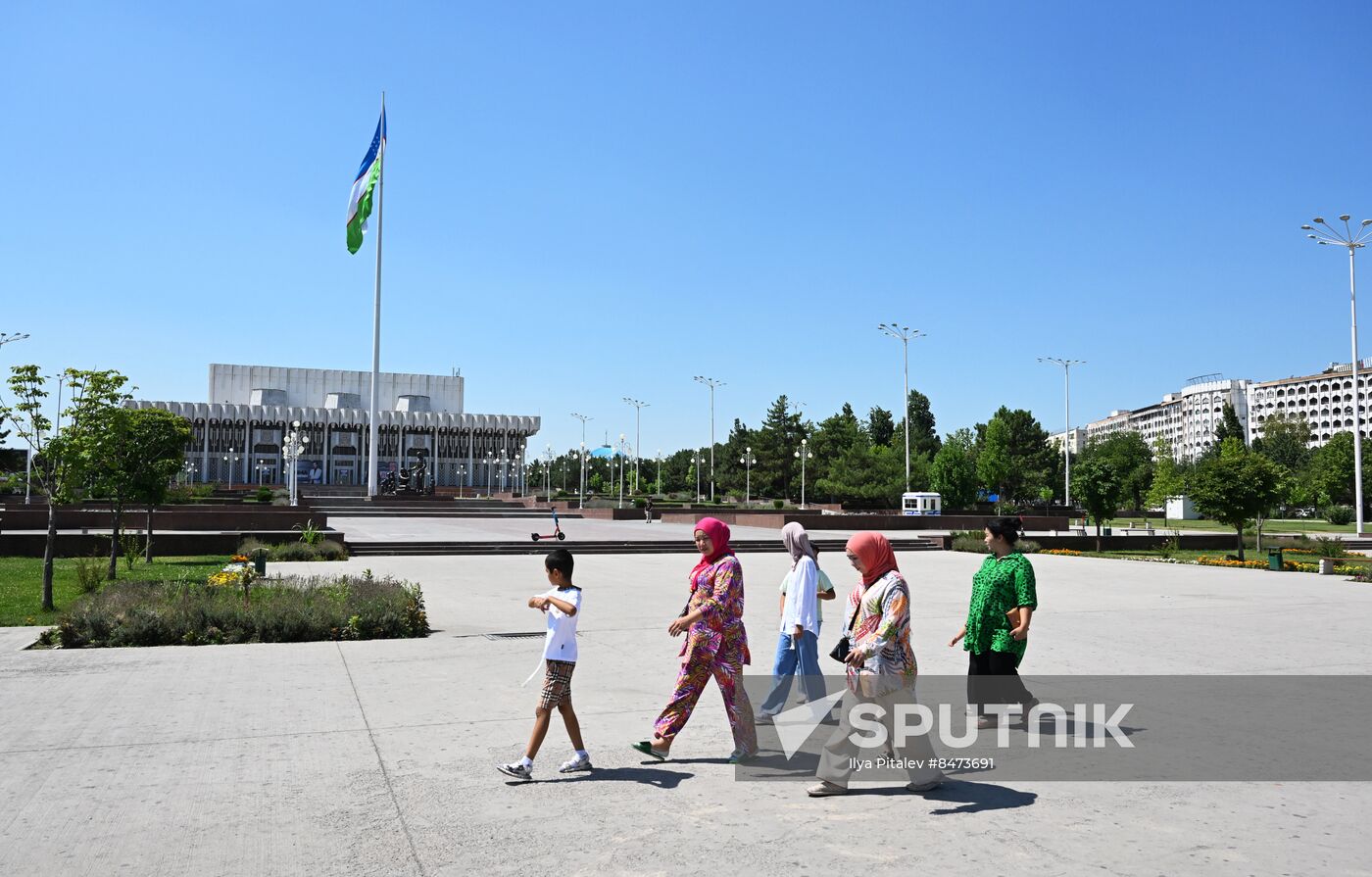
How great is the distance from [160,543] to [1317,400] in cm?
17129

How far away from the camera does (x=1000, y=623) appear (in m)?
6.53

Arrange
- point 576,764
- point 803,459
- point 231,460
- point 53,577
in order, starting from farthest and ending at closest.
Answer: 1. point 231,460
2. point 803,459
3. point 53,577
4. point 576,764

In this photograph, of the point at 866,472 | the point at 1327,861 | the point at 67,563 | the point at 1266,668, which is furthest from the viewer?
the point at 866,472

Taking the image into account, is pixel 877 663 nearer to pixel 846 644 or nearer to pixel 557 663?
pixel 846 644

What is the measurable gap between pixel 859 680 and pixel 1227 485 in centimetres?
2407

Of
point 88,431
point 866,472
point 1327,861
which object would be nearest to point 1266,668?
point 1327,861

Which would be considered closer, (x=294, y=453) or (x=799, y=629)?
(x=799, y=629)

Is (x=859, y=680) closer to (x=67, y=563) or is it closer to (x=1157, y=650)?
(x=1157, y=650)

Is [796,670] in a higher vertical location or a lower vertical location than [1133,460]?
lower

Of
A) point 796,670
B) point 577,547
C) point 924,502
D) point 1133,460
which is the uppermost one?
point 1133,460

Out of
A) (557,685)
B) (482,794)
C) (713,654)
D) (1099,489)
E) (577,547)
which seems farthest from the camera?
(1099,489)

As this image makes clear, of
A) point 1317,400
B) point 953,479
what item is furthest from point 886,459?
point 1317,400

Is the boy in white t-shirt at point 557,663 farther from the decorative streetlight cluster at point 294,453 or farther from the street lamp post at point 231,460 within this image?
the street lamp post at point 231,460

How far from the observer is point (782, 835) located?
4.49 m
